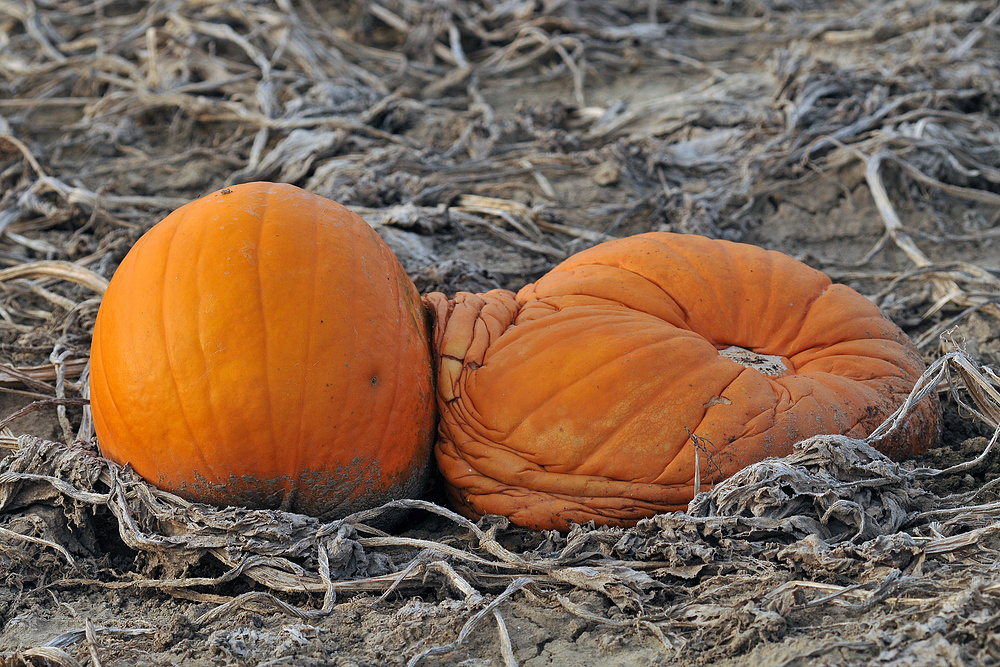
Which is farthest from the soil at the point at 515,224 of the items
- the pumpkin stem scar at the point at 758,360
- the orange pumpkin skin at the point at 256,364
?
the pumpkin stem scar at the point at 758,360

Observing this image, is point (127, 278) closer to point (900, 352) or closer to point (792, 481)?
point (792, 481)

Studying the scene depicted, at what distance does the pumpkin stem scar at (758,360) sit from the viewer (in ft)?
9.10

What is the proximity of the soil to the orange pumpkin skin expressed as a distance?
14 cm

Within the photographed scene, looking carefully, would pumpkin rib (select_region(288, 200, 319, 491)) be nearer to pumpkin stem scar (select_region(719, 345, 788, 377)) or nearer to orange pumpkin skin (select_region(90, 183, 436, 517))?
orange pumpkin skin (select_region(90, 183, 436, 517))

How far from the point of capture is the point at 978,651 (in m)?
1.70

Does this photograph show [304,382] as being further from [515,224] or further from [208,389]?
[515,224]

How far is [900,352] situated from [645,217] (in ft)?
6.43

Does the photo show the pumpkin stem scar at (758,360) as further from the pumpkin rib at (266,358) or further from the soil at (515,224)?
the pumpkin rib at (266,358)

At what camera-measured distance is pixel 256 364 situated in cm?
235

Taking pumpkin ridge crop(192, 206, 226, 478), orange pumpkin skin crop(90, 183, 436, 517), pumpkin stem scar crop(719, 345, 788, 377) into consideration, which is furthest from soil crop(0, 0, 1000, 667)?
pumpkin stem scar crop(719, 345, 788, 377)

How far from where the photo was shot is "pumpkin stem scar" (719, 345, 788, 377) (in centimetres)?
277

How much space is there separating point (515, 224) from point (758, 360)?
1906 millimetres

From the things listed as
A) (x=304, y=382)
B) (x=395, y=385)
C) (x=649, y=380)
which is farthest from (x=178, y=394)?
(x=649, y=380)

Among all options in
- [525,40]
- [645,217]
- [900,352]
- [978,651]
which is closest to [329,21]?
[525,40]
